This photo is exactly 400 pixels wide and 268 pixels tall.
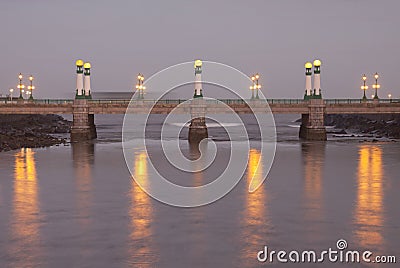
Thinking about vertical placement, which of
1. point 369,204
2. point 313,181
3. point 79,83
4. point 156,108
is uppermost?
point 79,83

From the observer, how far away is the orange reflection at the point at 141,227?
1619 cm

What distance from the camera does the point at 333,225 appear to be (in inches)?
805

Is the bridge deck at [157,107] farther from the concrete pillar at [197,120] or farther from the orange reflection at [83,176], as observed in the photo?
the orange reflection at [83,176]

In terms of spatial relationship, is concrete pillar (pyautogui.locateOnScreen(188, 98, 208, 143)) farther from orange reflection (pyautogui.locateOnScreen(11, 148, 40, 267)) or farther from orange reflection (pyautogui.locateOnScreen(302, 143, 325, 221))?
orange reflection (pyautogui.locateOnScreen(11, 148, 40, 267))

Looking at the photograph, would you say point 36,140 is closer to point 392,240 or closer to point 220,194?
point 220,194

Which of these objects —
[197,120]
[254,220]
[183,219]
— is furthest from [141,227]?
[197,120]

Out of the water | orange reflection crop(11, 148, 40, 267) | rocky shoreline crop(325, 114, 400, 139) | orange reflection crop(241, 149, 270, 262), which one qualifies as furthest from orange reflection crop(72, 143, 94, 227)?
rocky shoreline crop(325, 114, 400, 139)

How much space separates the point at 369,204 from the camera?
24.5m

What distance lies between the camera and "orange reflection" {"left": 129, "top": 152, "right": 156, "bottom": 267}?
16.2 metres

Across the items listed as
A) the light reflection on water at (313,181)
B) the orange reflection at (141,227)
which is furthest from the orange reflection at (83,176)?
the light reflection on water at (313,181)

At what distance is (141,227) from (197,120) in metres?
44.1

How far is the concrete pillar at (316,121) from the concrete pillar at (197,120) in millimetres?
12671

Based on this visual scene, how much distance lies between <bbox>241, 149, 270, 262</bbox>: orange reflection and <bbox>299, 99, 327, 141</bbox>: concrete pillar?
32048 millimetres

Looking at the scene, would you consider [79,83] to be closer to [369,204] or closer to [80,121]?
[80,121]
